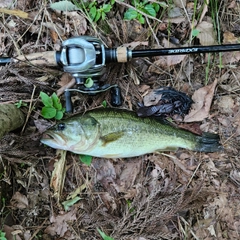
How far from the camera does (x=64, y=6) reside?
135 inches

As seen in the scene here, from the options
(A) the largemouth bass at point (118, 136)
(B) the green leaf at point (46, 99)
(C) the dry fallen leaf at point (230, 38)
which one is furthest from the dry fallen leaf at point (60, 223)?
(C) the dry fallen leaf at point (230, 38)

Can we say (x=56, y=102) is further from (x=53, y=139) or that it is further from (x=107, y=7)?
(x=107, y=7)

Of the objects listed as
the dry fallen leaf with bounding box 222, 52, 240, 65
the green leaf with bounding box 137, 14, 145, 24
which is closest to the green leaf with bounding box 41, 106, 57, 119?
the green leaf with bounding box 137, 14, 145, 24

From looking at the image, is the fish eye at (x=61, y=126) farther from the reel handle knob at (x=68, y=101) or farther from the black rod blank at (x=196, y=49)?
the black rod blank at (x=196, y=49)

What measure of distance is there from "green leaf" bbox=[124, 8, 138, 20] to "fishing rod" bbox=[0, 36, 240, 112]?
626 mm

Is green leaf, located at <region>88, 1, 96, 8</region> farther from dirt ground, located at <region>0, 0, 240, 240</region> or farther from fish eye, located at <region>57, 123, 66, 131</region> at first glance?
fish eye, located at <region>57, 123, 66, 131</region>

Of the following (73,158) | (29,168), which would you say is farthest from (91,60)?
(29,168)

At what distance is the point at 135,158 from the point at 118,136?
1.19 feet

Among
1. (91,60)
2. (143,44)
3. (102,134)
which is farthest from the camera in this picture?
(143,44)

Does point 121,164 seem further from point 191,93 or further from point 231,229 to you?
point 231,229

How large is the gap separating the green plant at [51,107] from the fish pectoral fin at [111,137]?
1.59ft

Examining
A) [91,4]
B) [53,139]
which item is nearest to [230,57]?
[91,4]

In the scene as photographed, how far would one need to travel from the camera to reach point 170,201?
321 cm

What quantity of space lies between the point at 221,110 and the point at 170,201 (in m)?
1.02
